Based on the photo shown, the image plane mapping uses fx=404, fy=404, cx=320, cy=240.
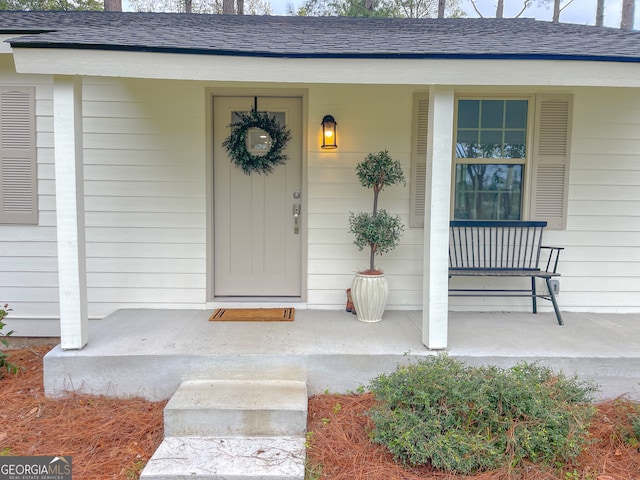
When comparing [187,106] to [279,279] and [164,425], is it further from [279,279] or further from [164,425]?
→ [164,425]

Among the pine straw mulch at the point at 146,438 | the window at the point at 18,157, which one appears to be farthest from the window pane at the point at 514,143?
the window at the point at 18,157

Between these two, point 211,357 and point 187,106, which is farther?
point 187,106

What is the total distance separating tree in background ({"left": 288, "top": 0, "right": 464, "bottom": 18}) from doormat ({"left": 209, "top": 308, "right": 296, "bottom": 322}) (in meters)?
9.40

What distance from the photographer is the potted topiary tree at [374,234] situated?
10.7 feet

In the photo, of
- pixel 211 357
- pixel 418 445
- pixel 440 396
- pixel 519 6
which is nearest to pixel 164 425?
pixel 211 357

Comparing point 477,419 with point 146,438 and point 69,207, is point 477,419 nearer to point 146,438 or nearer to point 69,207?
point 146,438

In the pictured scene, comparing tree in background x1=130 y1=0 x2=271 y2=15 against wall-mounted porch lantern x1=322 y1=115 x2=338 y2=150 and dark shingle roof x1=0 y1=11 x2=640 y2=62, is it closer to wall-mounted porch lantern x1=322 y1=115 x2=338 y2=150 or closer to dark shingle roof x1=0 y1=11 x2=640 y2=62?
dark shingle roof x1=0 y1=11 x2=640 y2=62

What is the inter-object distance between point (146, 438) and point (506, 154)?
3572 mm

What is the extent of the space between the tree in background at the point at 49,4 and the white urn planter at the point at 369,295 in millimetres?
11908

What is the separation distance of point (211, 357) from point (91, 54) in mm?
2033

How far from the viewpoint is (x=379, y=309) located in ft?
10.9

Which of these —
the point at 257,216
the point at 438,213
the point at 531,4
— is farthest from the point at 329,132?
the point at 531,4

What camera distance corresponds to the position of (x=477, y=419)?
204 cm

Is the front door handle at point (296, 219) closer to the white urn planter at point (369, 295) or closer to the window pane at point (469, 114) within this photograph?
the white urn planter at point (369, 295)
